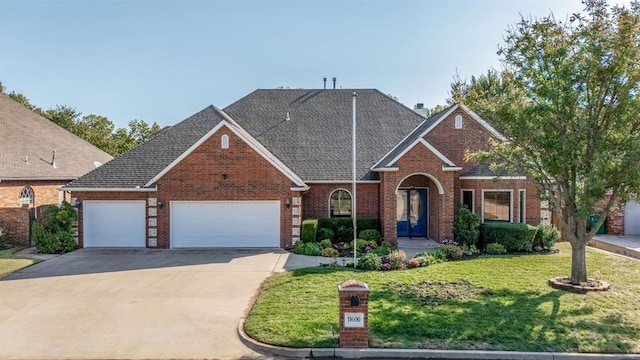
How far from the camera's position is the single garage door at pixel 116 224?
16.3m

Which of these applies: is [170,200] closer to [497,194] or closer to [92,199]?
[92,199]

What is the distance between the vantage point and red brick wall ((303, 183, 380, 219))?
18281 mm

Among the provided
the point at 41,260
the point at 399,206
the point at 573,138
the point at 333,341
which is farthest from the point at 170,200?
the point at 573,138

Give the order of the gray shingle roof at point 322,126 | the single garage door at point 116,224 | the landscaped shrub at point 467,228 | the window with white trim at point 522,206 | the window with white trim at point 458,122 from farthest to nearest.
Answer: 1. the gray shingle roof at point 322,126
2. the window with white trim at point 458,122
3. the window with white trim at point 522,206
4. the single garage door at point 116,224
5. the landscaped shrub at point 467,228

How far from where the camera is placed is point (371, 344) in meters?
6.68

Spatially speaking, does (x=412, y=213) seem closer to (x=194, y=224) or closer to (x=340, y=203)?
(x=340, y=203)

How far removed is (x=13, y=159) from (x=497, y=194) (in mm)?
23903

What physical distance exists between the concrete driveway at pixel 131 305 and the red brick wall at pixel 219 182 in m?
2.19

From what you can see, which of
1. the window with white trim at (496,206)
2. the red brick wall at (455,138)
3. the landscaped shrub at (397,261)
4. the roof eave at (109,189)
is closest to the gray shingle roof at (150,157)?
the roof eave at (109,189)

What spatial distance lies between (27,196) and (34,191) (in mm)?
391

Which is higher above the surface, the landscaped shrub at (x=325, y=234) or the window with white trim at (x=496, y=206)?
the window with white trim at (x=496, y=206)

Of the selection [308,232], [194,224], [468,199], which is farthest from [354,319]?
[468,199]

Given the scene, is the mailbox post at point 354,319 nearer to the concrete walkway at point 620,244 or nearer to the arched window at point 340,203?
the arched window at point 340,203

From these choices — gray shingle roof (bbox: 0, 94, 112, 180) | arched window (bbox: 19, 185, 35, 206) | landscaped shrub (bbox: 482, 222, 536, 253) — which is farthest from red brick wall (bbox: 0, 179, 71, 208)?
landscaped shrub (bbox: 482, 222, 536, 253)
